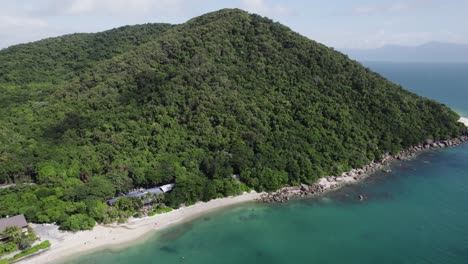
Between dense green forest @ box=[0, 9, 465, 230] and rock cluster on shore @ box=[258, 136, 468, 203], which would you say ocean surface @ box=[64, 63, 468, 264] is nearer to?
rock cluster on shore @ box=[258, 136, 468, 203]

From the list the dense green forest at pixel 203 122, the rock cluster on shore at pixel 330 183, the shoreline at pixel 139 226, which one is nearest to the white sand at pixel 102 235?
the shoreline at pixel 139 226

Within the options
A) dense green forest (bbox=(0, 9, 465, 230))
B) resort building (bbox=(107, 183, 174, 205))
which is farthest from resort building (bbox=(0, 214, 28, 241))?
resort building (bbox=(107, 183, 174, 205))

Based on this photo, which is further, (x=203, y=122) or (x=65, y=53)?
(x=65, y=53)

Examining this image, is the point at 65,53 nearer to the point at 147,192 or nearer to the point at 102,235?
the point at 147,192

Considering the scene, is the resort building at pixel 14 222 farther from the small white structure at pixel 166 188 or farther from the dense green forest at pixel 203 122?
the small white structure at pixel 166 188

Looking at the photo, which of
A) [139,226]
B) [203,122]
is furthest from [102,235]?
[203,122]
